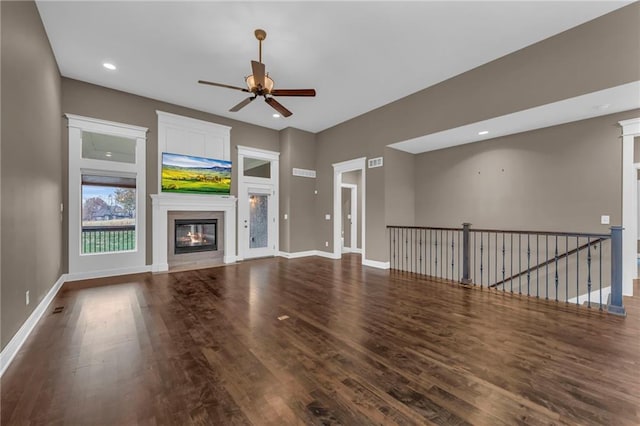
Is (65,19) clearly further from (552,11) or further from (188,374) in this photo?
(552,11)

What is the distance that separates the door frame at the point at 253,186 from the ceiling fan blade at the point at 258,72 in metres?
3.67

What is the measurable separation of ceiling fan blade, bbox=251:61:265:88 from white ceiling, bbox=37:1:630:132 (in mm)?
630

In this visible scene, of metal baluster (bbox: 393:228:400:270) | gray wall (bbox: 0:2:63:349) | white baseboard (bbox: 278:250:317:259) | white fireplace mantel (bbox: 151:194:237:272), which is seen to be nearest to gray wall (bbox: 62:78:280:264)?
white fireplace mantel (bbox: 151:194:237:272)

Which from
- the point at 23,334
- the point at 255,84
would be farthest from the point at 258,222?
the point at 23,334

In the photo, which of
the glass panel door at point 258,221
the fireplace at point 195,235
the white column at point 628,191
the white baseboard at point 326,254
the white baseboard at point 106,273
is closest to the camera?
the white column at point 628,191

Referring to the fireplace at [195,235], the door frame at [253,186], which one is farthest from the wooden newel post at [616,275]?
the fireplace at [195,235]

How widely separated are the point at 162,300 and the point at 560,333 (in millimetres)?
4943

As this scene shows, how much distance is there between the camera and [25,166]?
110 inches

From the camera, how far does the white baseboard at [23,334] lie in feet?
7.04

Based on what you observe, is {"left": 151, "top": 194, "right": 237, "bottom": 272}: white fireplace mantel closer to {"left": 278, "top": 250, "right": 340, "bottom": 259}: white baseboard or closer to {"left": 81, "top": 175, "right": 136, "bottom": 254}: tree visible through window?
{"left": 81, "top": 175, "right": 136, "bottom": 254}: tree visible through window

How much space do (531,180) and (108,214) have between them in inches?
328

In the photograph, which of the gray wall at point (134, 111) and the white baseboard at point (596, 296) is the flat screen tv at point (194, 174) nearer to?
the gray wall at point (134, 111)

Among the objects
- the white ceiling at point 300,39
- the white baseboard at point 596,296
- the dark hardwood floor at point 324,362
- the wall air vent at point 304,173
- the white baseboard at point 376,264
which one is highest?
the white ceiling at point 300,39

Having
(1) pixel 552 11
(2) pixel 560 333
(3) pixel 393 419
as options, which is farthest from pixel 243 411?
(1) pixel 552 11
